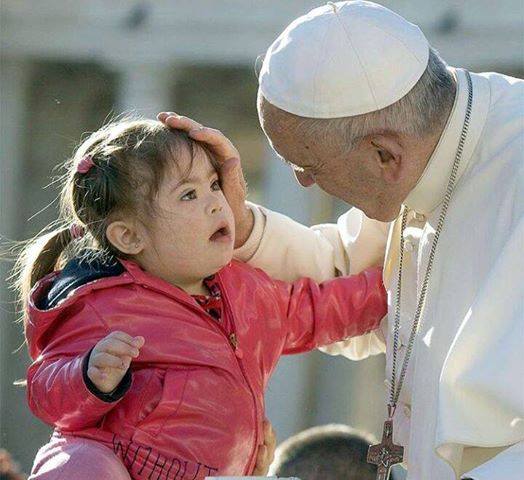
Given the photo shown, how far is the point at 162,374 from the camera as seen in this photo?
3.69 metres

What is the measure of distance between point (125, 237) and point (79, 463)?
0.56m

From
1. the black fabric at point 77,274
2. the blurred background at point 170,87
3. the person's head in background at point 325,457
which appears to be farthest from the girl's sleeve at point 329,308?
the blurred background at point 170,87

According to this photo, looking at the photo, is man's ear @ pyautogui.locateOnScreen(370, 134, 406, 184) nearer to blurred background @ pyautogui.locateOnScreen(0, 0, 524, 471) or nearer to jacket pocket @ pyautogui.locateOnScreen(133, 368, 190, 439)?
jacket pocket @ pyautogui.locateOnScreen(133, 368, 190, 439)

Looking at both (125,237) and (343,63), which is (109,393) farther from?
(343,63)

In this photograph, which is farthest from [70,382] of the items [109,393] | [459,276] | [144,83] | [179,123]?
[144,83]

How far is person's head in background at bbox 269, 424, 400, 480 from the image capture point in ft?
16.7

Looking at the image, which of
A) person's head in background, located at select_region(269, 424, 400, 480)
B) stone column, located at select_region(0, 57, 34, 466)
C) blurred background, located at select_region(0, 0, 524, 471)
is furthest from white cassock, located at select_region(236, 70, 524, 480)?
stone column, located at select_region(0, 57, 34, 466)

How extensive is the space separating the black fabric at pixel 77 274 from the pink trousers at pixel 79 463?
0.33 m

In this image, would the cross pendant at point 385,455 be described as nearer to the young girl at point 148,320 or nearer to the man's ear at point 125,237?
the young girl at point 148,320

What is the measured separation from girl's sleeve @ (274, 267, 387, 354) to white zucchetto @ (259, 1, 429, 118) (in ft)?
2.02

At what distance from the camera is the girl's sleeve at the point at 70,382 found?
139 inches

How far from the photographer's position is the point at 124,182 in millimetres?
3783

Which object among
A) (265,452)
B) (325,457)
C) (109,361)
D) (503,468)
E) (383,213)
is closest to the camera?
(503,468)

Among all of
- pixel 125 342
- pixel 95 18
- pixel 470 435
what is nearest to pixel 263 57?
pixel 125 342
